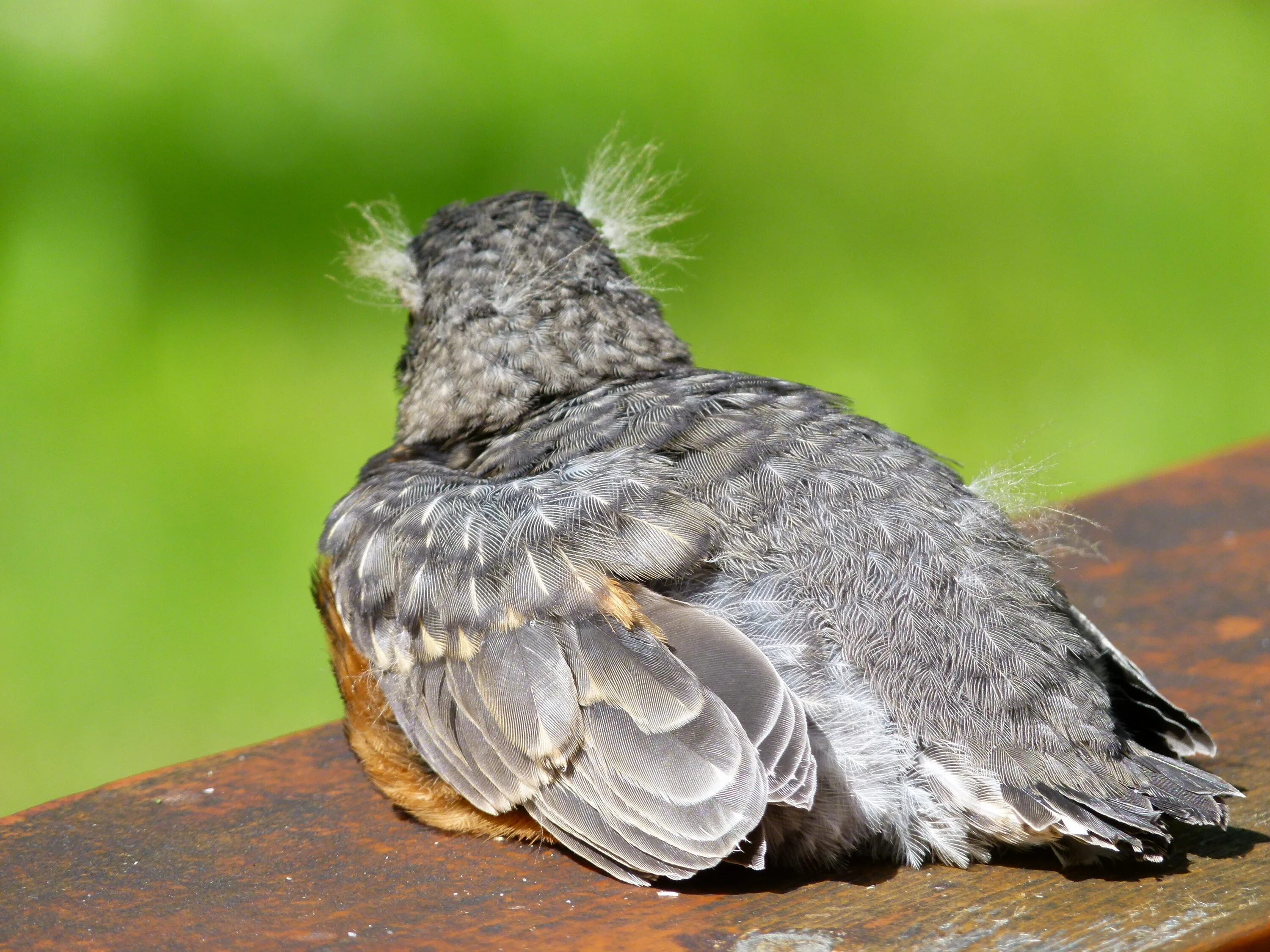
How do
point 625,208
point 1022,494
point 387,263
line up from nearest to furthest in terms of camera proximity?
point 1022,494 < point 387,263 < point 625,208

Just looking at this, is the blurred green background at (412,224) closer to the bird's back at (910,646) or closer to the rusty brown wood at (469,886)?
the rusty brown wood at (469,886)

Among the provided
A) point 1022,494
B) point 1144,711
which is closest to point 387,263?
point 1022,494

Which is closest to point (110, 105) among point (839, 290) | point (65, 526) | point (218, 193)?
point (218, 193)

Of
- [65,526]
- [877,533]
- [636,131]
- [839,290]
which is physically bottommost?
[877,533]

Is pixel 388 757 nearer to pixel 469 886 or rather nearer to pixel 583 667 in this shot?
pixel 469 886

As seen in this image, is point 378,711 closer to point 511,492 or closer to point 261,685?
point 511,492

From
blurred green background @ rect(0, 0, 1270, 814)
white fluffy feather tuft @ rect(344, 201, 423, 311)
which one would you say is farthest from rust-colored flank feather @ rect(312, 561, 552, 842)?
blurred green background @ rect(0, 0, 1270, 814)
